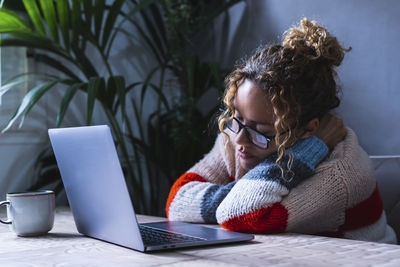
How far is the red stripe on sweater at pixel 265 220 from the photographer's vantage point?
1.02 m

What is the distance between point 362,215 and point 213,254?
60 cm

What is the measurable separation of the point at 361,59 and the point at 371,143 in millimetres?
327

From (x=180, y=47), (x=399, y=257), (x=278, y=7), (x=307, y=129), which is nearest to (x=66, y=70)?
(x=180, y=47)

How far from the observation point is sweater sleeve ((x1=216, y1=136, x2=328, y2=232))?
103 cm

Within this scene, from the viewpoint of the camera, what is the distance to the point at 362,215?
1.23 m

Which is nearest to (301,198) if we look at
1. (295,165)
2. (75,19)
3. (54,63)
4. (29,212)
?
(295,165)

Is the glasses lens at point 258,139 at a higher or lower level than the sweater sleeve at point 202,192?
higher

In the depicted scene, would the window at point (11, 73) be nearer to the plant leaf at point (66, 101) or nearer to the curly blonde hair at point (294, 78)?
the plant leaf at point (66, 101)

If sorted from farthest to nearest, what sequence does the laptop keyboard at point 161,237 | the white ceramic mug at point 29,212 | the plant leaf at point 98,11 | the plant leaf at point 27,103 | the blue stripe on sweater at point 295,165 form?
the plant leaf at point 98,11, the plant leaf at point 27,103, the blue stripe on sweater at point 295,165, the white ceramic mug at point 29,212, the laptop keyboard at point 161,237

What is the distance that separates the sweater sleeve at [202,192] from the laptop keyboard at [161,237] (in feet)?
0.72

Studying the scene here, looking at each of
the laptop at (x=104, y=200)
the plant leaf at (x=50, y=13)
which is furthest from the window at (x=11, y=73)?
the laptop at (x=104, y=200)

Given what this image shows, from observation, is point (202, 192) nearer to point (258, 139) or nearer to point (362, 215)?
point (258, 139)

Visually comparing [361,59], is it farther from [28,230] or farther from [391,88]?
[28,230]

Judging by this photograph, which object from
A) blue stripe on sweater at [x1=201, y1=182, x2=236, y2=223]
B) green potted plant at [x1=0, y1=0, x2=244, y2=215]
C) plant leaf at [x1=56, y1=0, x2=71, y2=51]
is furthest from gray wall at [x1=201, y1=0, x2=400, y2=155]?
plant leaf at [x1=56, y1=0, x2=71, y2=51]
